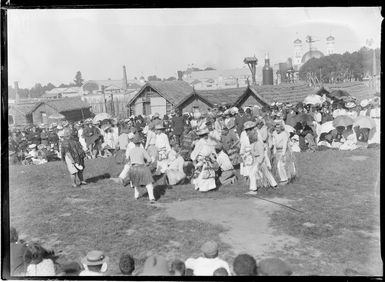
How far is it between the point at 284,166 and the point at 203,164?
1.24 metres

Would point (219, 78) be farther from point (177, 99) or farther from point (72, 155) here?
point (72, 155)

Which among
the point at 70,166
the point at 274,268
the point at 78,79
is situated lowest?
the point at 274,268

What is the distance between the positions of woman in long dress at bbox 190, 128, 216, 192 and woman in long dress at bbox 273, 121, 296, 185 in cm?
97

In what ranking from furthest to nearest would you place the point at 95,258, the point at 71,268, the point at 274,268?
the point at 71,268 < the point at 274,268 < the point at 95,258

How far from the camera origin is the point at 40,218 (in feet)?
21.9

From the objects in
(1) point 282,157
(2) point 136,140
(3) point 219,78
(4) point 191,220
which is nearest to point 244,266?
(4) point 191,220

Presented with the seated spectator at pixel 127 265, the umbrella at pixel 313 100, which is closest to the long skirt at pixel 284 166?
the umbrella at pixel 313 100

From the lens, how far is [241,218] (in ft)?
21.6

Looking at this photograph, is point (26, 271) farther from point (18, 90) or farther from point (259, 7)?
point (259, 7)

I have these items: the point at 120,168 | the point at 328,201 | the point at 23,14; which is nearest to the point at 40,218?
the point at 120,168

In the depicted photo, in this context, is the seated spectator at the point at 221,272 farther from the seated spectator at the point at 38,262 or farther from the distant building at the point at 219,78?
the distant building at the point at 219,78

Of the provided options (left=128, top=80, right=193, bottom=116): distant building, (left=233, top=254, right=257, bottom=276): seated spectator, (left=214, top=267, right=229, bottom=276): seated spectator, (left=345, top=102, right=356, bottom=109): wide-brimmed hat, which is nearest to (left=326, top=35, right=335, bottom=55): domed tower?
(left=345, top=102, right=356, bottom=109): wide-brimmed hat

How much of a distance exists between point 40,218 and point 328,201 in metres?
4.15

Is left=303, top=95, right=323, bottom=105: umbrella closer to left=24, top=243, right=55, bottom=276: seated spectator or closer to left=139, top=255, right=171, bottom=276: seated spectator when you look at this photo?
left=139, top=255, right=171, bottom=276: seated spectator
